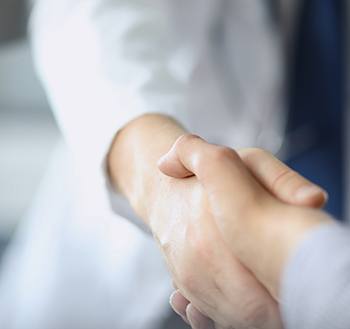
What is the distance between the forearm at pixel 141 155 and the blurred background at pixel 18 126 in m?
0.27

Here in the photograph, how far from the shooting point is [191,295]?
383 millimetres

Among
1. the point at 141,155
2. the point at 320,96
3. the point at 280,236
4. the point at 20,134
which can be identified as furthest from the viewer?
the point at 20,134

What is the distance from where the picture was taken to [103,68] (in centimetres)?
51

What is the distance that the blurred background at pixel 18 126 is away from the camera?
708 mm

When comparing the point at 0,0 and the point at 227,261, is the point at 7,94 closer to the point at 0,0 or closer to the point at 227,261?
the point at 0,0

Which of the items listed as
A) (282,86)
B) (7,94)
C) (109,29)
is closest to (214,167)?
(109,29)

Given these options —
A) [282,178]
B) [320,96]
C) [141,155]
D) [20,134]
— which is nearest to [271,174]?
[282,178]

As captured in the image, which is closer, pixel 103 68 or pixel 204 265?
pixel 204 265

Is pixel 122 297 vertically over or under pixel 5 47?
under

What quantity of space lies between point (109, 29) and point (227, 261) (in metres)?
0.23

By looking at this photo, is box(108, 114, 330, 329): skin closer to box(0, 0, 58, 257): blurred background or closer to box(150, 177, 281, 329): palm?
box(150, 177, 281, 329): palm

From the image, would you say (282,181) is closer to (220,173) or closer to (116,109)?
(220,173)

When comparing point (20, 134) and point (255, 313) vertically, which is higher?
point (255, 313)

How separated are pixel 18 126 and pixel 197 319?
0.59 metres
